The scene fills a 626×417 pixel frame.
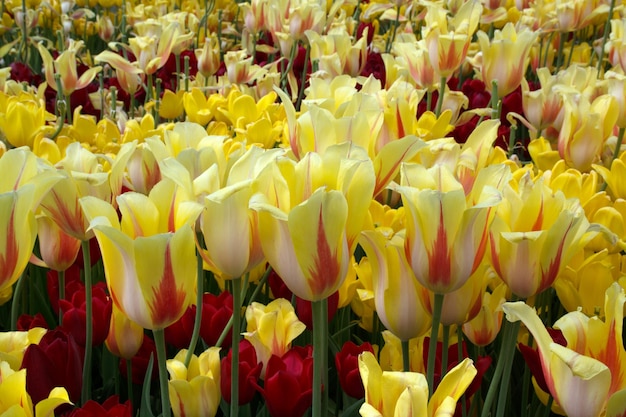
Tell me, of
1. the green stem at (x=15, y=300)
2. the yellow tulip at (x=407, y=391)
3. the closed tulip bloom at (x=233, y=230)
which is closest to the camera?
the yellow tulip at (x=407, y=391)

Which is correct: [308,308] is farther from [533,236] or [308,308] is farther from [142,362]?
[533,236]

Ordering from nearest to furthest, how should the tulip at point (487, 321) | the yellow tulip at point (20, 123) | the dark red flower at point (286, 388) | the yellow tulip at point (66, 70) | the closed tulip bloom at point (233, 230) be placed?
1. the closed tulip bloom at point (233, 230)
2. the dark red flower at point (286, 388)
3. the tulip at point (487, 321)
4. the yellow tulip at point (20, 123)
5. the yellow tulip at point (66, 70)

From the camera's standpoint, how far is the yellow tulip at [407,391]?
60 cm

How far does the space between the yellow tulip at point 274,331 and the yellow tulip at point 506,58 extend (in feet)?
2.62

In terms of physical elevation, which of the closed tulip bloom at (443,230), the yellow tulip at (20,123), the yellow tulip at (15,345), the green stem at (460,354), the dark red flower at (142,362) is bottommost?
the dark red flower at (142,362)

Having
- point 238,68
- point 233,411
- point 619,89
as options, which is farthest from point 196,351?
point 238,68

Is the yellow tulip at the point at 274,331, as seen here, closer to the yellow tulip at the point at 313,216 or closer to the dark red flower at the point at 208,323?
the dark red flower at the point at 208,323

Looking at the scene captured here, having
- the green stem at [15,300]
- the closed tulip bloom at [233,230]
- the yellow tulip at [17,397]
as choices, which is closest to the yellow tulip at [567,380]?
the closed tulip bloom at [233,230]

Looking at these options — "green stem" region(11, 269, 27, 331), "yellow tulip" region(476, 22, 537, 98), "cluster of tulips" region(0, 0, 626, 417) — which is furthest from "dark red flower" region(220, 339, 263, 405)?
"yellow tulip" region(476, 22, 537, 98)

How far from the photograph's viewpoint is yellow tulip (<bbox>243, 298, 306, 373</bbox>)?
0.90 meters

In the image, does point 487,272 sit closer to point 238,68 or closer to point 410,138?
point 410,138

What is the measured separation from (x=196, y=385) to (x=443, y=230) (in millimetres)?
288

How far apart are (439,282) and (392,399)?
15 cm

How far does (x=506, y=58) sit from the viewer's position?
156 cm
